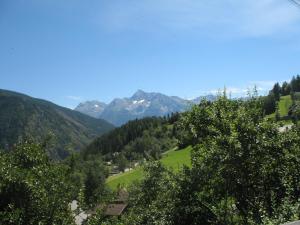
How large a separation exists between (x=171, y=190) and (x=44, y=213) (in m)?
6.62

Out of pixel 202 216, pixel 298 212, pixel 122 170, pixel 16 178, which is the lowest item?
pixel 122 170

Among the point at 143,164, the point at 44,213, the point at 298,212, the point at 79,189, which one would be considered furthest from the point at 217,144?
the point at 143,164

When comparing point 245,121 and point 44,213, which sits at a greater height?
point 245,121

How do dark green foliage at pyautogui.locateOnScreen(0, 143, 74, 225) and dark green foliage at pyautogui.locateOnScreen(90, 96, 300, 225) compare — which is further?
dark green foliage at pyautogui.locateOnScreen(90, 96, 300, 225)

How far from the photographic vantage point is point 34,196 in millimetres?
13234

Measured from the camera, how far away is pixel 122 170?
19700cm

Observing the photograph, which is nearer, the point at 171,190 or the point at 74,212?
the point at 74,212

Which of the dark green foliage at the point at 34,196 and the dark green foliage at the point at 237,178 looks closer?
the dark green foliage at the point at 34,196

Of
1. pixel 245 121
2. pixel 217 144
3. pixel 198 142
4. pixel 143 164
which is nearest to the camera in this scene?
pixel 217 144

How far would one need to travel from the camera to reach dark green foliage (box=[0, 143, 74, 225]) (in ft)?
42.7

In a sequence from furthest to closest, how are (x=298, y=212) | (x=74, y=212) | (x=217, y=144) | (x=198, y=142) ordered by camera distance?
(x=198, y=142)
(x=217, y=144)
(x=74, y=212)
(x=298, y=212)

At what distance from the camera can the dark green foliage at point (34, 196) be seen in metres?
13.0

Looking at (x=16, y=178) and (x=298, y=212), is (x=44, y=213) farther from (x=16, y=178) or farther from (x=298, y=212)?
(x=298, y=212)

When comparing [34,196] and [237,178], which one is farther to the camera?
[237,178]
